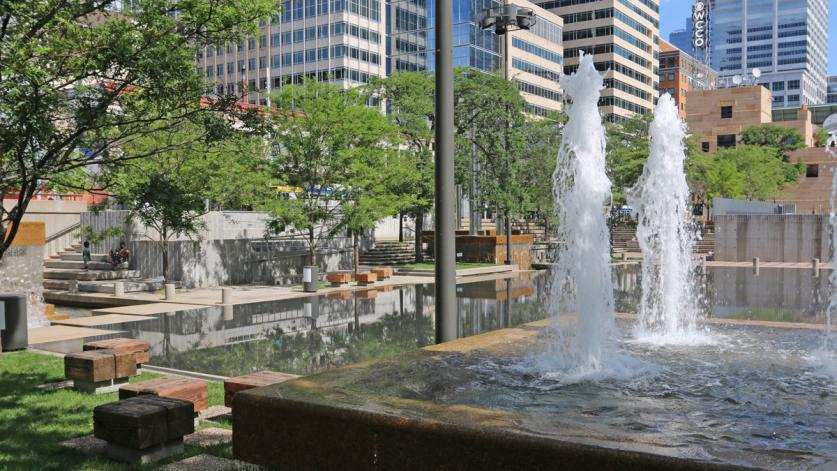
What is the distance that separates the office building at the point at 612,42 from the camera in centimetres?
12569

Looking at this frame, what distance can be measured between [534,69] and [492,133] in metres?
74.4

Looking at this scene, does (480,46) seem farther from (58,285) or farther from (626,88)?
(58,285)

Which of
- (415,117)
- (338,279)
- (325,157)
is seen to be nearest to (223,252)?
(338,279)

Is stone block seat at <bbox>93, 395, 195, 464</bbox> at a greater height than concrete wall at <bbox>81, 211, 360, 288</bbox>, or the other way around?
concrete wall at <bbox>81, 211, 360, 288</bbox>

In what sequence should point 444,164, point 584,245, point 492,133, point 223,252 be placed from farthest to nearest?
1. point 492,133
2. point 223,252
3. point 584,245
4. point 444,164

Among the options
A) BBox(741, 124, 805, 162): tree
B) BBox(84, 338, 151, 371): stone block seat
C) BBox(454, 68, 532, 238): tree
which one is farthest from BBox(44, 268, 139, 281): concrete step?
BBox(741, 124, 805, 162): tree

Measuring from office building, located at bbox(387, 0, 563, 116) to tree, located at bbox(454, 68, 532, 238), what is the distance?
33.7 meters

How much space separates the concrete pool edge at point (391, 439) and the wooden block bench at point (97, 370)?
4.50m

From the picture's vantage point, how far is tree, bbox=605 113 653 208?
54.2m

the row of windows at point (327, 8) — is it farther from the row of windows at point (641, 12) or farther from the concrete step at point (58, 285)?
the concrete step at point (58, 285)

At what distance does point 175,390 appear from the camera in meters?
7.95

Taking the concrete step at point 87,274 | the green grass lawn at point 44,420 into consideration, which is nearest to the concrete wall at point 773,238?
the concrete step at point 87,274

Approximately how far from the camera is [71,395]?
963 cm

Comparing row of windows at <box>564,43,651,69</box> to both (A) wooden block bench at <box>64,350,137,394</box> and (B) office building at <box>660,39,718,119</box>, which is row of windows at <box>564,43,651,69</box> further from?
(A) wooden block bench at <box>64,350,137,394</box>
